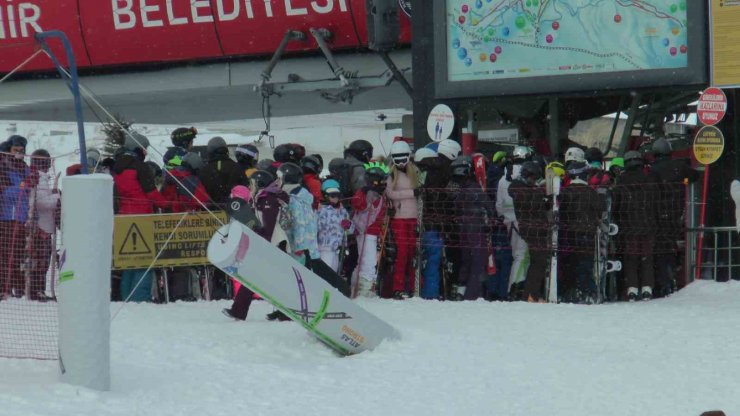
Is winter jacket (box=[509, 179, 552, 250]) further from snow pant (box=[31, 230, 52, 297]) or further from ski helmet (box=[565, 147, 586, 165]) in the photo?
snow pant (box=[31, 230, 52, 297])

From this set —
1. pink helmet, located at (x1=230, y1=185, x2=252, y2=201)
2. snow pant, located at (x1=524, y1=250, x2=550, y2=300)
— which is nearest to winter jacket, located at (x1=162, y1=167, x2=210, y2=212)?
pink helmet, located at (x1=230, y1=185, x2=252, y2=201)

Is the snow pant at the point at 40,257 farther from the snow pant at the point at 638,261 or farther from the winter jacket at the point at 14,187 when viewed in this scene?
the snow pant at the point at 638,261

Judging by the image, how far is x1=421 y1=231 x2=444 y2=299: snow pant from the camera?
42.7 ft

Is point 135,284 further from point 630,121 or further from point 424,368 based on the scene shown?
point 630,121

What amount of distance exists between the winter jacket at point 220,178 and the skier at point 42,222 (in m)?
1.99

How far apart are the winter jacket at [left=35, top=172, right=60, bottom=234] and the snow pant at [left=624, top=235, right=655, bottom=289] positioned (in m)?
5.64

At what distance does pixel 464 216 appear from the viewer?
12.9m

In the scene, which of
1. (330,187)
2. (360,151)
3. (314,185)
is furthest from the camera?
(360,151)

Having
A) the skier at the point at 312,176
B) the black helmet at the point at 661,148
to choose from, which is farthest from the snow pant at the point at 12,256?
the black helmet at the point at 661,148

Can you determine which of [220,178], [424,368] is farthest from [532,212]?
[424,368]

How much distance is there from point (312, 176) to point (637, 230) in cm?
336

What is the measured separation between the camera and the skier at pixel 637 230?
12656 mm

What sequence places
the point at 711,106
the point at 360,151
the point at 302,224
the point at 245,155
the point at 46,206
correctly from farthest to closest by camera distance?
1. the point at 360,151
2. the point at 711,106
3. the point at 245,155
4. the point at 302,224
5. the point at 46,206

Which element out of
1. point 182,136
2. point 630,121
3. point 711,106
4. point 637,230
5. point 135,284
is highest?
point 711,106
